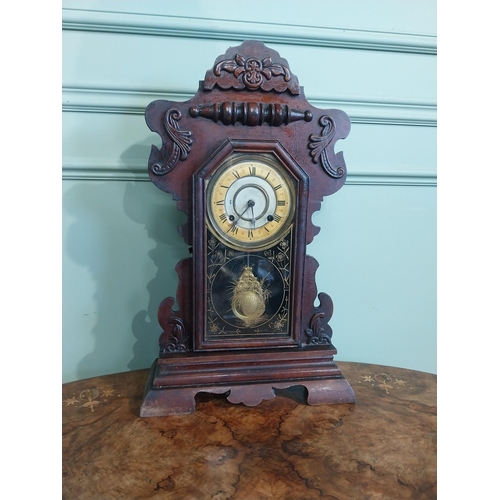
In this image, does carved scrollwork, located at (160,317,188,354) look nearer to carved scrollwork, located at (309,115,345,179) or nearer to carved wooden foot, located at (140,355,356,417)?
carved wooden foot, located at (140,355,356,417)

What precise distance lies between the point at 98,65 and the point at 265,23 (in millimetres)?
436

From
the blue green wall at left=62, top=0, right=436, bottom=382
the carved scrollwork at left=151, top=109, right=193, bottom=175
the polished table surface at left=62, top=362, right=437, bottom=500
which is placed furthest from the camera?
the blue green wall at left=62, top=0, right=436, bottom=382

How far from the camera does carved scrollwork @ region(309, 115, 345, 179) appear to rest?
0.83m

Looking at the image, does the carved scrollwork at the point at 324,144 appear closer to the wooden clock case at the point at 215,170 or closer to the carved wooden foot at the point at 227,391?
the wooden clock case at the point at 215,170

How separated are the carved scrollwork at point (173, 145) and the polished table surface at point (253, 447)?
48 centimetres

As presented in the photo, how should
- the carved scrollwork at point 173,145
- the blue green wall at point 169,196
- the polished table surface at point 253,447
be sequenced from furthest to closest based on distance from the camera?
1. the blue green wall at point 169,196
2. the carved scrollwork at point 173,145
3. the polished table surface at point 253,447

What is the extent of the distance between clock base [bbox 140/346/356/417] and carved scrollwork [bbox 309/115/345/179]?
1.24ft

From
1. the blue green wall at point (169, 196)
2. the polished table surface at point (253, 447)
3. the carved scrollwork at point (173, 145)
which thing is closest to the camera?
the polished table surface at point (253, 447)

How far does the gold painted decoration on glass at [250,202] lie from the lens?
2.63ft

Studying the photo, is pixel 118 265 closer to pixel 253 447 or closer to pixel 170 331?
pixel 170 331

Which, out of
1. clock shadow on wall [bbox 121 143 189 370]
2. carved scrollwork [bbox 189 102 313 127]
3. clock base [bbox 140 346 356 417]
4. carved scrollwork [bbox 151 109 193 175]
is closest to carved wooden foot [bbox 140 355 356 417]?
clock base [bbox 140 346 356 417]

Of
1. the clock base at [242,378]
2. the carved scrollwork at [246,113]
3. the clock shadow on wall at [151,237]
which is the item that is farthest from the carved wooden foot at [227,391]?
the carved scrollwork at [246,113]

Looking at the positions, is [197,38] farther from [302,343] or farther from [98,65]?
A: [302,343]

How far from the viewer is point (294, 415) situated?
0.80 meters
